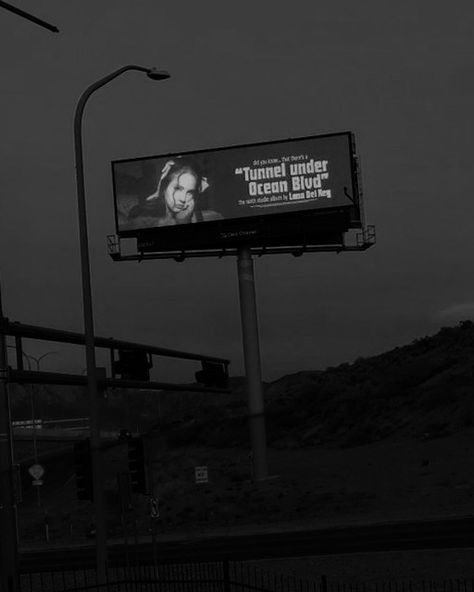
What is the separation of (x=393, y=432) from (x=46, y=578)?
50875mm

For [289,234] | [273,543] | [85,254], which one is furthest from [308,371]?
[85,254]

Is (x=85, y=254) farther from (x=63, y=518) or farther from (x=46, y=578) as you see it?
(x=63, y=518)

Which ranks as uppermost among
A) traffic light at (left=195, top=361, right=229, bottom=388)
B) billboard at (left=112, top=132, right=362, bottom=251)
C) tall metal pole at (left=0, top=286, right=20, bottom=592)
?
billboard at (left=112, top=132, right=362, bottom=251)

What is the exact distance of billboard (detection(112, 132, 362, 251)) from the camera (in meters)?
62.3

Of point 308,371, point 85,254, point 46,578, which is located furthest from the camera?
point 308,371

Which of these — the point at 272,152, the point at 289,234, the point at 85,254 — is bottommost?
the point at 85,254

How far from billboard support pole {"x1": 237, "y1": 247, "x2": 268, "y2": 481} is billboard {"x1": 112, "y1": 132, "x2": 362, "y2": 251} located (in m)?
1.43

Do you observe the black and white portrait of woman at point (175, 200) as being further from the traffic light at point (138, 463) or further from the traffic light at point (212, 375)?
the traffic light at point (138, 463)

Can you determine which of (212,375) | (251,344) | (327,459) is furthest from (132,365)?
(327,459)

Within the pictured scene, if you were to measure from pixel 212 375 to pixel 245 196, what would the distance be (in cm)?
2418

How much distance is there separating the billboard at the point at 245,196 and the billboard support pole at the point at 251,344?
1425mm

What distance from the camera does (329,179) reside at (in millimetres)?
62344

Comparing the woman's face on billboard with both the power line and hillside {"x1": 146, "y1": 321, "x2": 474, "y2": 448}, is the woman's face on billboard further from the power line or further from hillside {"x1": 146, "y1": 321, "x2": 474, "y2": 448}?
the power line

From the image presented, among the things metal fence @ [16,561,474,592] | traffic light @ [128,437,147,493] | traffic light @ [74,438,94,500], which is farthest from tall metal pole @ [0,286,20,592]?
traffic light @ [128,437,147,493]
